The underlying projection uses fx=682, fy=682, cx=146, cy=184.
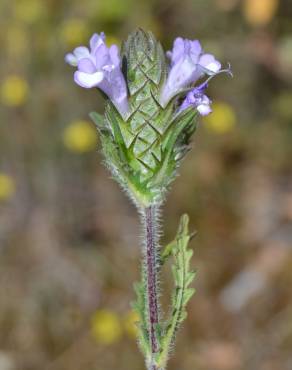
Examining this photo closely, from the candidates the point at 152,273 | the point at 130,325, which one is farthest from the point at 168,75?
the point at 130,325

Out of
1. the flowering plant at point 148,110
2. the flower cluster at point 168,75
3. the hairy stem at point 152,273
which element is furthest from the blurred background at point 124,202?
the flower cluster at point 168,75

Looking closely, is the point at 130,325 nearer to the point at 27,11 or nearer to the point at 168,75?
the point at 168,75

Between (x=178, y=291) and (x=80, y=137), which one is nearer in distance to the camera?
(x=178, y=291)

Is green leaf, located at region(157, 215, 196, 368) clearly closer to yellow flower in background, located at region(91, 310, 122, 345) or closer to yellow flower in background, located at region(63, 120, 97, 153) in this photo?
yellow flower in background, located at region(91, 310, 122, 345)

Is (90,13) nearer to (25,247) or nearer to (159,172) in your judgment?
(25,247)

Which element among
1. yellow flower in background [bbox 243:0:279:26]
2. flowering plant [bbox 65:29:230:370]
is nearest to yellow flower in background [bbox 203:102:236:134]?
yellow flower in background [bbox 243:0:279:26]

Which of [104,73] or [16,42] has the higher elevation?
[16,42]

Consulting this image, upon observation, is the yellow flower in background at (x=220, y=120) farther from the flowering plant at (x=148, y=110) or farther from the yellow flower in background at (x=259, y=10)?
the flowering plant at (x=148, y=110)

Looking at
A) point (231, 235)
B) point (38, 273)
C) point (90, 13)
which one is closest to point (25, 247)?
point (38, 273)
